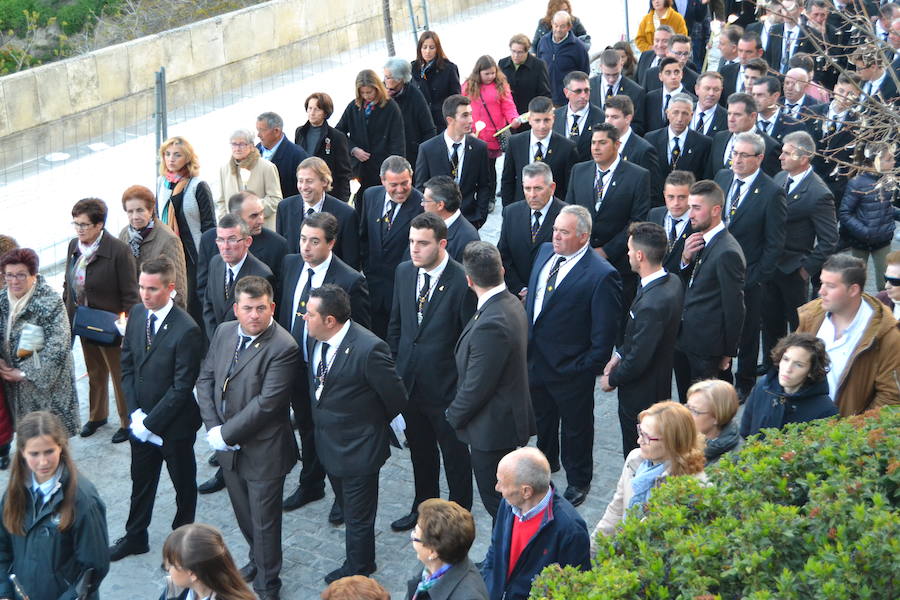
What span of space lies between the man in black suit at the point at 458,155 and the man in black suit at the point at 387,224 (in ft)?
4.31

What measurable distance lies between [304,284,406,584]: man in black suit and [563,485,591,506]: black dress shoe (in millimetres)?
1529

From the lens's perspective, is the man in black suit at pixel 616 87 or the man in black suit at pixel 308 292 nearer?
the man in black suit at pixel 308 292

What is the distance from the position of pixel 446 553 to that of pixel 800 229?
17.7 ft

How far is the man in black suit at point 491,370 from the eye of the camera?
23.7ft

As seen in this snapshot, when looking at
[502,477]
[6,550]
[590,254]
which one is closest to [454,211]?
[590,254]

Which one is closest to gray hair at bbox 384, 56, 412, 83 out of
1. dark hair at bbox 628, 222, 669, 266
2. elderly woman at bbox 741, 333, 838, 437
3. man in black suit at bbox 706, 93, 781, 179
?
man in black suit at bbox 706, 93, 781, 179

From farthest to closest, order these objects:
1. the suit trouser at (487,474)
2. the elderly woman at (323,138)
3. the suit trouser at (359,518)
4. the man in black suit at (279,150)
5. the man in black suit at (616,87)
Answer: the man in black suit at (616,87) → the elderly woman at (323,138) → the man in black suit at (279,150) → the suit trouser at (487,474) → the suit trouser at (359,518)

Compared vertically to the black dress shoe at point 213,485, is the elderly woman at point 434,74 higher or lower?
higher

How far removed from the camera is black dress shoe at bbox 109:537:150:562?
7840 millimetres

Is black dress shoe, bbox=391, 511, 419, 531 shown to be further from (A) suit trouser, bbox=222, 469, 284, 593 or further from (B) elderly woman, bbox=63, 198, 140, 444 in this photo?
(B) elderly woman, bbox=63, 198, 140, 444

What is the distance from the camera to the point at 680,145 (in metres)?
10.7

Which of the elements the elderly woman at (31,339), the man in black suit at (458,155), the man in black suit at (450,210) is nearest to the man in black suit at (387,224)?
the man in black suit at (450,210)

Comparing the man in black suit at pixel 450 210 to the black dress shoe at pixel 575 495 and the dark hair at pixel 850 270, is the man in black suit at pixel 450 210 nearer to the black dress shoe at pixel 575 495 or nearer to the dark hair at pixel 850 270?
the black dress shoe at pixel 575 495

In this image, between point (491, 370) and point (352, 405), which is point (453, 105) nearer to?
point (491, 370)
